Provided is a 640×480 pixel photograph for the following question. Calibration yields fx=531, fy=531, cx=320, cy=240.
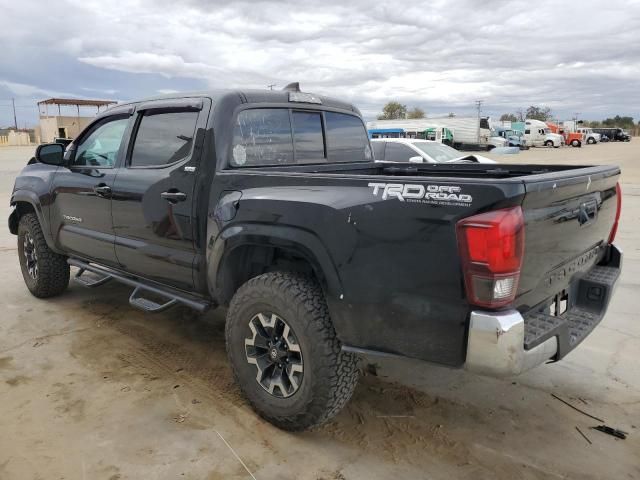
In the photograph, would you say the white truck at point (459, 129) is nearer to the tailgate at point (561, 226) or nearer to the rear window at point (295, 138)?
the rear window at point (295, 138)

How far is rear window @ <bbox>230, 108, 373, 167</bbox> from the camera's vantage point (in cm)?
351

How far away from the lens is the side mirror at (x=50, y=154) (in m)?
4.61

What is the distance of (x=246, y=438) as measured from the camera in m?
2.96

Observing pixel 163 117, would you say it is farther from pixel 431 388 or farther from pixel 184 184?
pixel 431 388

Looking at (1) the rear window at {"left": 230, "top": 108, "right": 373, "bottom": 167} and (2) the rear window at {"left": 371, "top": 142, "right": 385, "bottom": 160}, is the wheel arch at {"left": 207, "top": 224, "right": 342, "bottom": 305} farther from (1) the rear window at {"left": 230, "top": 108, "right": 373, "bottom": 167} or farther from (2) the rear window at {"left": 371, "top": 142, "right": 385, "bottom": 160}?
(2) the rear window at {"left": 371, "top": 142, "right": 385, "bottom": 160}

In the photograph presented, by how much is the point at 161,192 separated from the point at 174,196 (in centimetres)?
18

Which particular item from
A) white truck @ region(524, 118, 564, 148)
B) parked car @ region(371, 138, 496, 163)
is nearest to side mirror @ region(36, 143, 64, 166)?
parked car @ region(371, 138, 496, 163)

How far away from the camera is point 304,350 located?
2.78 metres

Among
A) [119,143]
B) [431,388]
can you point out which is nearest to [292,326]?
[431,388]

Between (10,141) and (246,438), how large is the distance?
68490 mm

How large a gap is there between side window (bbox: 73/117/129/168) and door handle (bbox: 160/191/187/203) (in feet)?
3.03

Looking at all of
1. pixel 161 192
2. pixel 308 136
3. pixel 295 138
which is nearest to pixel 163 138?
pixel 161 192

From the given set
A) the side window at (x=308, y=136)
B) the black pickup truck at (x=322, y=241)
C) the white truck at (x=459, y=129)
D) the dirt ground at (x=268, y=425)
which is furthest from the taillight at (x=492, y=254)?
the white truck at (x=459, y=129)

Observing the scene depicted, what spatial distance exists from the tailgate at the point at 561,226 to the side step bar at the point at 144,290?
2082 mm
